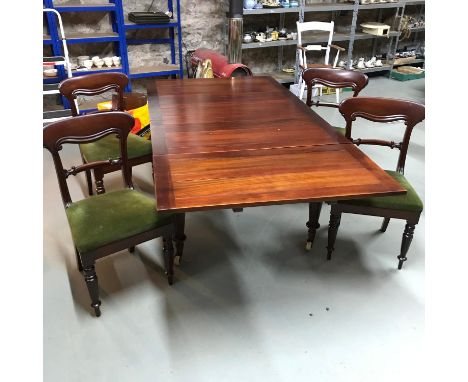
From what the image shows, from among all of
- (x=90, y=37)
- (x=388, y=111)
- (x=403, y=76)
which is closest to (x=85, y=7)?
(x=90, y=37)

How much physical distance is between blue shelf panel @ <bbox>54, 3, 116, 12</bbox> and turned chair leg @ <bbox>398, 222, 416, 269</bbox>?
352 cm

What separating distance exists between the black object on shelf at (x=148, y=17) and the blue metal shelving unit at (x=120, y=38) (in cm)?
4

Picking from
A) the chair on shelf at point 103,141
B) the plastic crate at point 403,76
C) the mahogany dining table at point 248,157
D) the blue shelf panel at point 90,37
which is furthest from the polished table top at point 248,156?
the plastic crate at point 403,76

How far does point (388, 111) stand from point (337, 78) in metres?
0.71

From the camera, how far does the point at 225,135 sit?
1.95m

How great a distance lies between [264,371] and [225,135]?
1.13 m

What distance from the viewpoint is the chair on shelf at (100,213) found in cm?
171

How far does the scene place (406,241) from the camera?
211 centimetres

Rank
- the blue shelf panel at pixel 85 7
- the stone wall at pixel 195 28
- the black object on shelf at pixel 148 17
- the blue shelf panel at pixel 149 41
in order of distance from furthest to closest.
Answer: the blue shelf panel at pixel 149 41 → the stone wall at pixel 195 28 → the black object on shelf at pixel 148 17 → the blue shelf panel at pixel 85 7

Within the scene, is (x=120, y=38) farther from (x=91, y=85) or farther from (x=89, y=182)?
(x=89, y=182)

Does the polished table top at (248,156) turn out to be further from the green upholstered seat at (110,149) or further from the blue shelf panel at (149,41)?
the blue shelf panel at (149,41)

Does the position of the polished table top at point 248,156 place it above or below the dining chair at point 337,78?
below

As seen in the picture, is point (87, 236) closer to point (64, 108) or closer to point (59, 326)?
point (59, 326)

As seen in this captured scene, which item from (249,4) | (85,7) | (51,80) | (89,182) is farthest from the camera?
(249,4)
